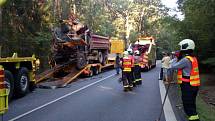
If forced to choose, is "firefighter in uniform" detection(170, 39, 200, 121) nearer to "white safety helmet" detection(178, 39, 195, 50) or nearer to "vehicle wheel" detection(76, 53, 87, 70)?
"white safety helmet" detection(178, 39, 195, 50)

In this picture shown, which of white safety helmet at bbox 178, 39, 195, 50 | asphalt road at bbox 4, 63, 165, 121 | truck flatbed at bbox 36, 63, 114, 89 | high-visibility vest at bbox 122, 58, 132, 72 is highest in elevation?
white safety helmet at bbox 178, 39, 195, 50

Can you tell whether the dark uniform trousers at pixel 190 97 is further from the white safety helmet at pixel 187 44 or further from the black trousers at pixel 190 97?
the white safety helmet at pixel 187 44

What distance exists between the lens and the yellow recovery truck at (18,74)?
537 inches

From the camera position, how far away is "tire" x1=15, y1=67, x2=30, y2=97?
14594mm

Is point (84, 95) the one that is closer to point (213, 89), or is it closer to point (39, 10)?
point (213, 89)

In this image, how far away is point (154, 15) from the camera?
70.4 m

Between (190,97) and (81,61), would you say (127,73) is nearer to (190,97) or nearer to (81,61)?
(81,61)

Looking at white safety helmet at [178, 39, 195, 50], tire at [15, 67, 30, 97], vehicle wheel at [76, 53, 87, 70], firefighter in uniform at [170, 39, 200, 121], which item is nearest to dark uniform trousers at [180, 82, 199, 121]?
firefighter in uniform at [170, 39, 200, 121]

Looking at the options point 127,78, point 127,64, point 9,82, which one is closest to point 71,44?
point 127,64

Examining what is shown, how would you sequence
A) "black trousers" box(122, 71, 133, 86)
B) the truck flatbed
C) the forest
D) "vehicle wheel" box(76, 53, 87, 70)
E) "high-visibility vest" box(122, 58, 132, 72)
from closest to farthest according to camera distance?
"black trousers" box(122, 71, 133, 86) < "high-visibility vest" box(122, 58, 132, 72) < the truck flatbed < the forest < "vehicle wheel" box(76, 53, 87, 70)

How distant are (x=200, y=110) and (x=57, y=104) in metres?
4.33

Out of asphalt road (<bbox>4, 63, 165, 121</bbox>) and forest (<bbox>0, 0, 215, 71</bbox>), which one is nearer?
asphalt road (<bbox>4, 63, 165, 121</bbox>)

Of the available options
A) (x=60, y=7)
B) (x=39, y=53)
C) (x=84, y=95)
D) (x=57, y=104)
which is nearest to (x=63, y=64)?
(x=39, y=53)

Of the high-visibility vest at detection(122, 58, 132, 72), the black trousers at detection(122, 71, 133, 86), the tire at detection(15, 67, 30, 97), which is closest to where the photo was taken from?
the tire at detection(15, 67, 30, 97)
